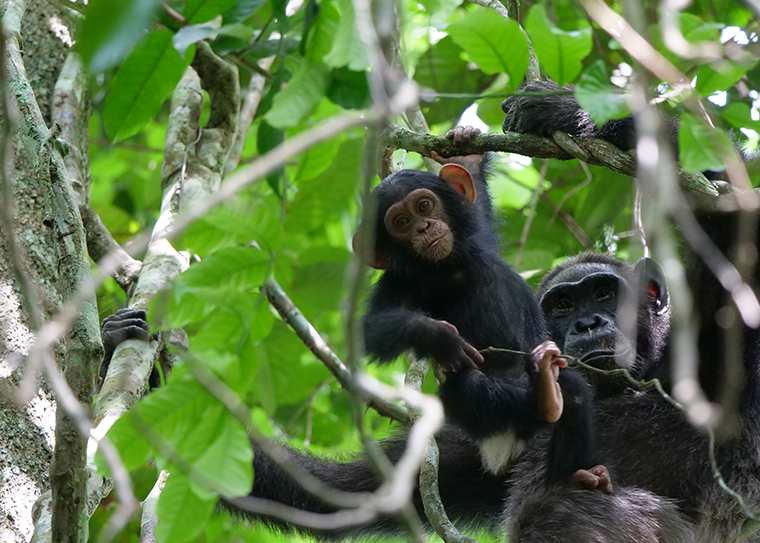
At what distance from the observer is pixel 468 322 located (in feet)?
13.0

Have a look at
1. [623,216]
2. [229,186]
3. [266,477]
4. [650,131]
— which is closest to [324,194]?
[229,186]

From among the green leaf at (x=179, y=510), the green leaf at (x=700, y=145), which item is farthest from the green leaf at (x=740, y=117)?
the green leaf at (x=179, y=510)

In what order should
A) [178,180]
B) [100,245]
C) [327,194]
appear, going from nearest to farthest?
[327,194]
[178,180]
[100,245]

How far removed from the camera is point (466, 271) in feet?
13.4

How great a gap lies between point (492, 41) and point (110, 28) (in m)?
1.41

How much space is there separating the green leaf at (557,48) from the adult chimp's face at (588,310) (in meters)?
1.87

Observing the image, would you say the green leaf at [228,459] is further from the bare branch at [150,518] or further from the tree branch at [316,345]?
the tree branch at [316,345]

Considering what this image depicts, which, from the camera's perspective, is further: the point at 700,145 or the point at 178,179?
the point at 178,179

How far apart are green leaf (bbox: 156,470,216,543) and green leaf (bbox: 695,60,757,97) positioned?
2044 mm

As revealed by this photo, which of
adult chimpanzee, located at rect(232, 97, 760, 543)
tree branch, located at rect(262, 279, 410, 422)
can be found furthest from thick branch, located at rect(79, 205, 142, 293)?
adult chimpanzee, located at rect(232, 97, 760, 543)

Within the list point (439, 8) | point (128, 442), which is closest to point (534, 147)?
point (439, 8)

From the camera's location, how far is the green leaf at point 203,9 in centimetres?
270

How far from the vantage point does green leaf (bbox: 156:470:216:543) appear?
8.11 feet

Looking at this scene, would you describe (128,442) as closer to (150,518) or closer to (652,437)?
(150,518)
